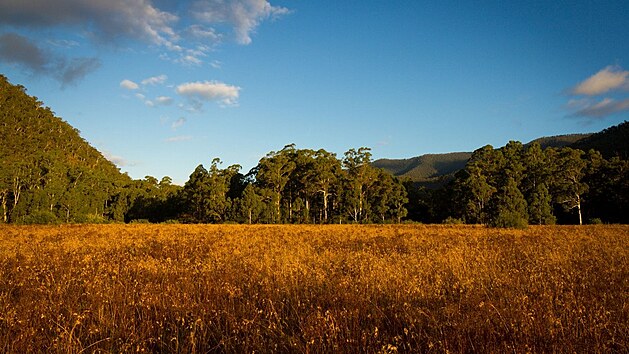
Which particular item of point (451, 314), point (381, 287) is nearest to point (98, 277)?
point (381, 287)

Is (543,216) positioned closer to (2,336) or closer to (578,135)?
(2,336)

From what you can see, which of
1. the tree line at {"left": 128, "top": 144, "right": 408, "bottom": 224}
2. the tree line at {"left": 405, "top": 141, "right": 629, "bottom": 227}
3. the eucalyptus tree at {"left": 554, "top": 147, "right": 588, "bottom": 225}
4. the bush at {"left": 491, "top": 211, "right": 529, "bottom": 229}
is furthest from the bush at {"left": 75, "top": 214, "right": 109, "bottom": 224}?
the eucalyptus tree at {"left": 554, "top": 147, "right": 588, "bottom": 225}

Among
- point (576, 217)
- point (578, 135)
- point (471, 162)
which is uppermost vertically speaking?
point (578, 135)

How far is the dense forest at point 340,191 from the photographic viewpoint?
46.5 metres

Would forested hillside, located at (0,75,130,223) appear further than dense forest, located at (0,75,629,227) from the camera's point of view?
Yes

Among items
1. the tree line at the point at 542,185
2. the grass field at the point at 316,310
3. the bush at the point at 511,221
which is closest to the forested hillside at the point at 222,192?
the tree line at the point at 542,185

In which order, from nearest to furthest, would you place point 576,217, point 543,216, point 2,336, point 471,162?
1. point 2,336
2. point 543,216
3. point 576,217
4. point 471,162

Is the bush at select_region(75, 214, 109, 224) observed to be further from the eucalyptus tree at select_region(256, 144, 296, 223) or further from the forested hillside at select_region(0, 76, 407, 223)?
the eucalyptus tree at select_region(256, 144, 296, 223)

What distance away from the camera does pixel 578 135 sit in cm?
14925

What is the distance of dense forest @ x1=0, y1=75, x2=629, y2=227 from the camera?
46500 millimetres

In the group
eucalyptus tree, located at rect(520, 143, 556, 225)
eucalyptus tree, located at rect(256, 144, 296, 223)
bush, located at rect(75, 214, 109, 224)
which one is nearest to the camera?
bush, located at rect(75, 214, 109, 224)

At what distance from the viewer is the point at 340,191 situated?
5912 cm

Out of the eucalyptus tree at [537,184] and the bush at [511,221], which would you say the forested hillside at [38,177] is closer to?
the bush at [511,221]

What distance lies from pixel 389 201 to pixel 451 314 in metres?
56.7
